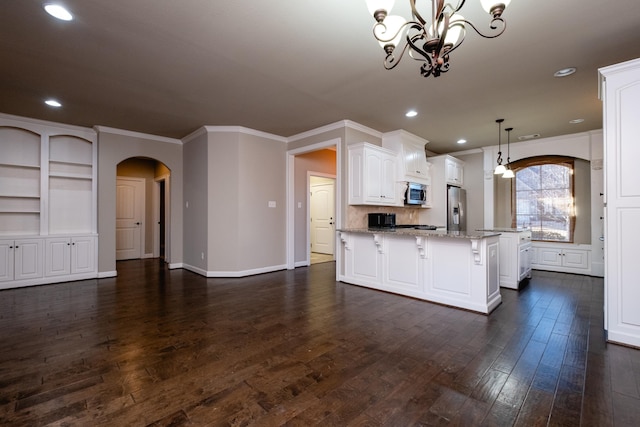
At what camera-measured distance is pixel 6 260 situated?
4.52 metres

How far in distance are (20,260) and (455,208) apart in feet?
25.6

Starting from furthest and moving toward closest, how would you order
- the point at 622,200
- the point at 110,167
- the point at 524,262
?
the point at 110,167
the point at 524,262
the point at 622,200

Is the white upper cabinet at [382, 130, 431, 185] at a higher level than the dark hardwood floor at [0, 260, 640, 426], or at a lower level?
higher

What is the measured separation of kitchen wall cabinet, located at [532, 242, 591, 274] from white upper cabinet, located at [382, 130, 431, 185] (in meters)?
2.79

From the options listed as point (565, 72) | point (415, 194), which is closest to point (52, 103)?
point (415, 194)

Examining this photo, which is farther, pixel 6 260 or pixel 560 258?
pixel 560 258

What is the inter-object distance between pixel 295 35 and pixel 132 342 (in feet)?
9.93

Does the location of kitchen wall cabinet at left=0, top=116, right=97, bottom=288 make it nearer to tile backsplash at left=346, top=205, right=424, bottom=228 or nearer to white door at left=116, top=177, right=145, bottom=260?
white door at left=116, top=177, right=145, bottom=260

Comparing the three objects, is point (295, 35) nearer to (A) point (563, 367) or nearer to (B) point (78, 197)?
(A) point (563, 367)

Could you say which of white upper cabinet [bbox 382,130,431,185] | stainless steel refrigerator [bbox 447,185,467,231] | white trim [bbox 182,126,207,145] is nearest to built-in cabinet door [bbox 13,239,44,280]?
white trim [bbox 182,126,207,145]

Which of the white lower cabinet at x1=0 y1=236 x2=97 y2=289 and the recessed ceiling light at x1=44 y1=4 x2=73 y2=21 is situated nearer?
the recessed ceiling light at x1=44 y1=4 x2=73 y2=21

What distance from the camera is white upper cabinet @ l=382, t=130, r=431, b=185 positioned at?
5.53 m

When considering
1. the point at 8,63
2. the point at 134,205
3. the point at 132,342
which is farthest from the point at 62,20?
the point at 134,205

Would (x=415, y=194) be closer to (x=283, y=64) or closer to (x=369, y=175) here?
(x=369, y=175)
